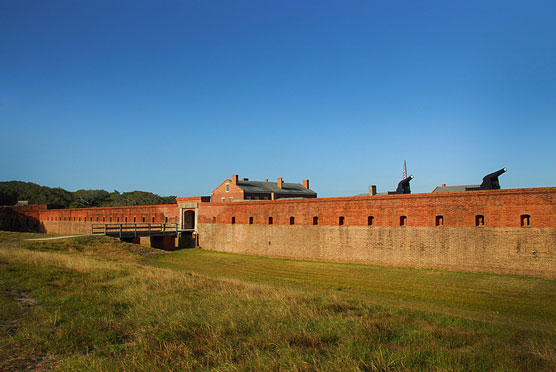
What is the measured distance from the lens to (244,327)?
7789 mm

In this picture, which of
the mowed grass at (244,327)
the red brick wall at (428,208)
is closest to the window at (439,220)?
the red brick wall at (428,208)

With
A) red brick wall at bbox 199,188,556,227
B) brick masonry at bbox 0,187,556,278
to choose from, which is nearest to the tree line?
brick masonry at bbox 0,187,556,278

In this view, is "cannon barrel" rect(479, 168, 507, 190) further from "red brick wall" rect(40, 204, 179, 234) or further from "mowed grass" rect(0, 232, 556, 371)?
"red brick wall" rect(40, 204, 179, 234)

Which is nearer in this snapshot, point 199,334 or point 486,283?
point 199,334

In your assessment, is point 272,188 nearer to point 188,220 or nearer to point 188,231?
point 188,220

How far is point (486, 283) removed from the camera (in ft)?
54.0

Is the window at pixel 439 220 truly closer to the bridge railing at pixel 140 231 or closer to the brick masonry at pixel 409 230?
the brick masonry at pixel 409 230

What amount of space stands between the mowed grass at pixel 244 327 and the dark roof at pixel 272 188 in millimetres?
39661

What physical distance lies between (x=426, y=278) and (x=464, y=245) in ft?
9.86

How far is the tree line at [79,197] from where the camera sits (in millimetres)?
85625

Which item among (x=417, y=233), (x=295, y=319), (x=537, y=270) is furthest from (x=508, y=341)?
(x=417, y=233)

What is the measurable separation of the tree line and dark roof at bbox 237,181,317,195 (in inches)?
1550

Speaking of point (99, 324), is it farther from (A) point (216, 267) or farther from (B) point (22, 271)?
(A) point (216, 267)

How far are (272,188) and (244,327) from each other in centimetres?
4880
